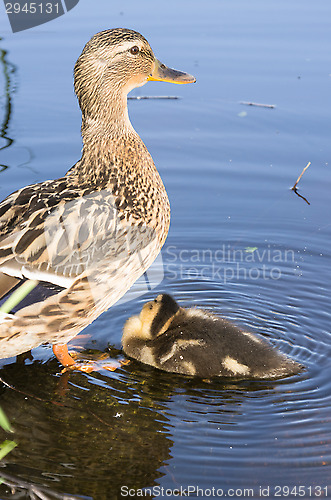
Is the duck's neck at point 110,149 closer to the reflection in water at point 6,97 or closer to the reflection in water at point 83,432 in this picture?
the reflection in water at point 83,432

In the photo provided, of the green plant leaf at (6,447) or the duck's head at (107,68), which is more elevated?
the duck's head at (107,68)

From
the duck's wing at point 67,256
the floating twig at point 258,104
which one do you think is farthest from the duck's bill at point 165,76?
the floating twig at point 258,104

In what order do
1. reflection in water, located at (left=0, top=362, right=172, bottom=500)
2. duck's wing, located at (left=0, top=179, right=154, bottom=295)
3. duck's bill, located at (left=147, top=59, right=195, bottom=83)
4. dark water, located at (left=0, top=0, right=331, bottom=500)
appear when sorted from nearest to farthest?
reflection in water, located at (left=0, top=362, right=172, bottom=500), dark water, located at (left=0, top=0, right=331, bottom=500), duck's wing, located at (left=0, top=179, right=154, bottom=295), duck's bill, located at (left=147, top=59, right=195, bottom=83)

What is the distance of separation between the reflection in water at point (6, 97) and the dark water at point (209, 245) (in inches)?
0.8

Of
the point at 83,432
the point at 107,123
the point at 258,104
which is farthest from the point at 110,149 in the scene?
the point at 258,104

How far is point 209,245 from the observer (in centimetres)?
496

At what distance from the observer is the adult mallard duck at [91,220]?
136 inches

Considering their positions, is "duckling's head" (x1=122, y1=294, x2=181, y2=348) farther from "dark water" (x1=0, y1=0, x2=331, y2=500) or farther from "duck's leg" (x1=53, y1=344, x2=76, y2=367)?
"duck's leg" (x1=53, y1=344, x2=76, y2=367)

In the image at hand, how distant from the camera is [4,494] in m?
2.97

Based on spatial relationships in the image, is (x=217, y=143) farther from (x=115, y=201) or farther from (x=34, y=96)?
(x=115, y=201)

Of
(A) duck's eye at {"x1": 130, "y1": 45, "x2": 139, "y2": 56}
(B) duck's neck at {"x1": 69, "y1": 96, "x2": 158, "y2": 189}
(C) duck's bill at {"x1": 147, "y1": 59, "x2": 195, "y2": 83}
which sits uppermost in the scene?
(A) duck's eye at {"x1": 130, "y1": 45, "x2": 139, "y2": 56}

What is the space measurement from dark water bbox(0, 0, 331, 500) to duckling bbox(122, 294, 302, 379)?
0.07m

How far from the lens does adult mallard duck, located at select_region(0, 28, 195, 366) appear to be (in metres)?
3.45

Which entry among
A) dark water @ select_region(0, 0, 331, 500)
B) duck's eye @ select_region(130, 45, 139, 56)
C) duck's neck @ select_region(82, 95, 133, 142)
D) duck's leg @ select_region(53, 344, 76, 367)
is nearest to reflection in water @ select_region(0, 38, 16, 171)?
dark water @ select_region(0, 0, 331, 500)
